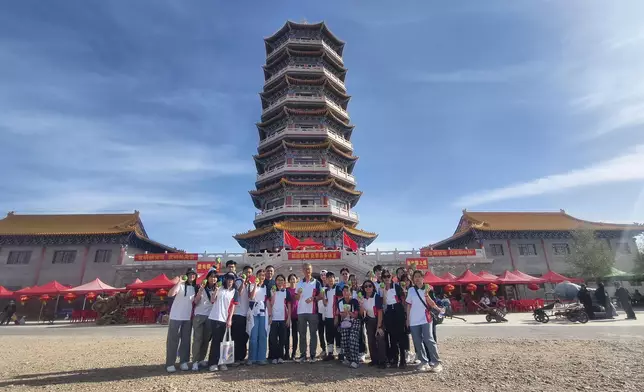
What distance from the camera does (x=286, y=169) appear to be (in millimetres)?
27391

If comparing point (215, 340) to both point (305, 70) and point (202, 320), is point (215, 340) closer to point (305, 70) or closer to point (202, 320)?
point (202, 320)

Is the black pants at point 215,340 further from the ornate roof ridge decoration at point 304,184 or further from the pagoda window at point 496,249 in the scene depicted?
the pagoda window at point 496,249

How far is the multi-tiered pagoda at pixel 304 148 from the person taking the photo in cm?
2595

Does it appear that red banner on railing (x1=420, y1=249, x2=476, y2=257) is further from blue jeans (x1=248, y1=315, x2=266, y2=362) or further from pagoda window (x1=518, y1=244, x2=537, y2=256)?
blue jeans (x1=248, y1=315, x2=266, y2=362)

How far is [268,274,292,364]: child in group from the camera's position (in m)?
5.95

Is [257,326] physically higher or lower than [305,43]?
lower

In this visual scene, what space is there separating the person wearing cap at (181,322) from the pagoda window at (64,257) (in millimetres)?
25431

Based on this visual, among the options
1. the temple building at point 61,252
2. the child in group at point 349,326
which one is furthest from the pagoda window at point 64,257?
the child in group at point 349,326

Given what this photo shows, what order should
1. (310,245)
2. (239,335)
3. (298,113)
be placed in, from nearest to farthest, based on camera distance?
1. (239,335)
2. (310,245)
3. (298,113)

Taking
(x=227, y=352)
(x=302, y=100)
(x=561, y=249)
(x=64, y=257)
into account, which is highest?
(x=302, y=100)

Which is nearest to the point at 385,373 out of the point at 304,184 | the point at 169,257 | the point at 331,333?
the point at 331,333

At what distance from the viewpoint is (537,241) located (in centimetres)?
2680

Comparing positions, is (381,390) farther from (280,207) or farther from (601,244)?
(601,244)

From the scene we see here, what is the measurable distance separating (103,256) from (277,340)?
24914 mm
